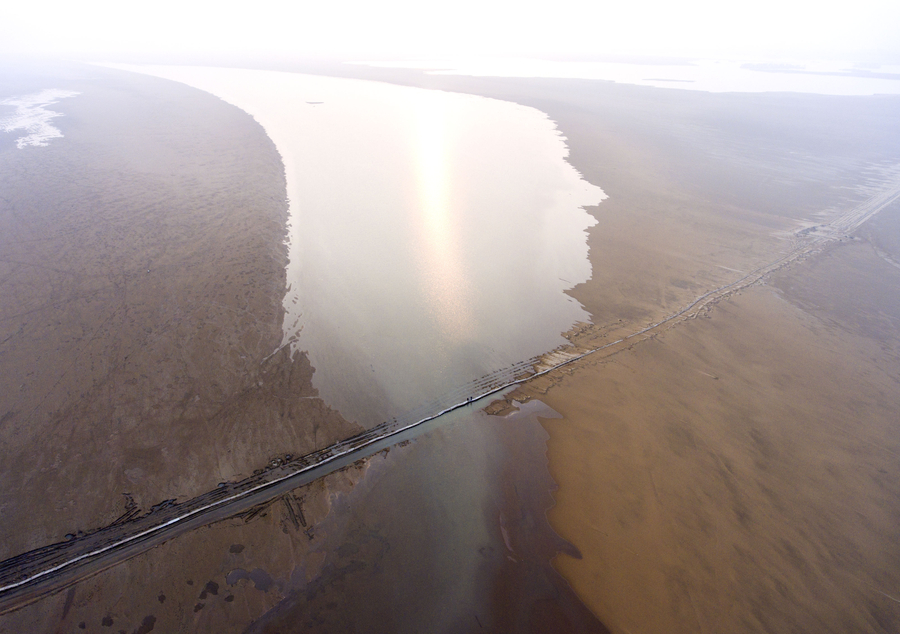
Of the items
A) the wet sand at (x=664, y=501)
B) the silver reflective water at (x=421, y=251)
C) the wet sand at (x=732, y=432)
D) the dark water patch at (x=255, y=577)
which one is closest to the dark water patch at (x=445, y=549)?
the wet sand at (x=664, y=501)

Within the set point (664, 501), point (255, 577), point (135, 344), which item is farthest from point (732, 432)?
point (135, 344)

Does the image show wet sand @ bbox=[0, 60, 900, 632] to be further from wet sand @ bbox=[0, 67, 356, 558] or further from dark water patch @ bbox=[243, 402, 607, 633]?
wet sand @ bbox=[0, 67, 356, 558]

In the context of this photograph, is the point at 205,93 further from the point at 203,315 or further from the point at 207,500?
the point at 207,500

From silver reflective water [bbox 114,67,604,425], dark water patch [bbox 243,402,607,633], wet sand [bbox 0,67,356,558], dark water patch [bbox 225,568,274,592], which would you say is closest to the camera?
dark water patch [bbox 243,402,607,633]

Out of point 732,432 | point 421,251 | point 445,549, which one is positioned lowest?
point 445,549

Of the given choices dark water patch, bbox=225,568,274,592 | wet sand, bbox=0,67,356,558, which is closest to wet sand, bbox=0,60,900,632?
dark water patch, bbox=225,568,274,592

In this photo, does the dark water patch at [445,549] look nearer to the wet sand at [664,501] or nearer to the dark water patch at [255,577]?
the wet sand at [664,501]

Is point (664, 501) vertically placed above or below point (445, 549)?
above

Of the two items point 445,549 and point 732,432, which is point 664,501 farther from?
point 445,549
